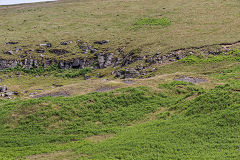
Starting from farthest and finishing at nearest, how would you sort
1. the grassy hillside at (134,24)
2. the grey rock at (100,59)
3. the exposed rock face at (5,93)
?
the grassy hillside at (134,24), the grey rock at (100,59), the exposed rock face at (5,93)

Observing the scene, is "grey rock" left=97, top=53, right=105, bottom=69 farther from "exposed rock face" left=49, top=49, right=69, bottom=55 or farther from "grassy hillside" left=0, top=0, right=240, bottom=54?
"exposed rock face" left=49, top=49, right=69, bottom=55

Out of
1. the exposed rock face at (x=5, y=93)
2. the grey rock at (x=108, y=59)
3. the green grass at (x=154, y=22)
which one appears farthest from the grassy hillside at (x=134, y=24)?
the exposed rock face at (x=5, y=93)

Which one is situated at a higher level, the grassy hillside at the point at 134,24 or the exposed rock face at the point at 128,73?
the grassy hillside at the point at 134,24

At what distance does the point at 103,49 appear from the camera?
148 ft

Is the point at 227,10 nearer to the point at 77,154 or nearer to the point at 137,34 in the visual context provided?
the point at 137,34

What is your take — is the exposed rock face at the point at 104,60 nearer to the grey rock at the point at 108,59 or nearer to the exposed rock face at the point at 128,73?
the grey rock at the point at 108,59

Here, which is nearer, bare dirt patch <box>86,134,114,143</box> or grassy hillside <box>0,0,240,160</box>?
grassy hillside <box>0,0,240,160</box>

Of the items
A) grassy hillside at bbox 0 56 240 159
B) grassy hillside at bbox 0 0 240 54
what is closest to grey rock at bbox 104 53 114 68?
grassy hillside at bbox 0 0 240 54

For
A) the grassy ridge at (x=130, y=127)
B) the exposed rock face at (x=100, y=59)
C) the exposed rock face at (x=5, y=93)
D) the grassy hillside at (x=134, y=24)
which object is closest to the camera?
the grassy ridge at (x=130, y=127)

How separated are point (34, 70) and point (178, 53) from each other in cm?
2754

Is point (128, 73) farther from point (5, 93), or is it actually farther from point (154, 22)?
point (154, 22)

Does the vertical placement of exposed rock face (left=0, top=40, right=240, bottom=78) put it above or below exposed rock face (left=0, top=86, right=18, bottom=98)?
above

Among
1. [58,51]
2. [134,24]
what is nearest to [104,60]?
[58,51]

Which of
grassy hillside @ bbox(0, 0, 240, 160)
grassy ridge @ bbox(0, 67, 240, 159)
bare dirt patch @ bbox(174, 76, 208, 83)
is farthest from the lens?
bare dirt patch @ bbox(174, 76, 208, 83)
